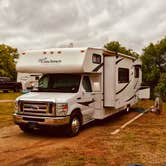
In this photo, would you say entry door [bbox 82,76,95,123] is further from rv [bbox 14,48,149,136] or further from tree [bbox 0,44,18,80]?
tree [bbox 0,44,18,80]

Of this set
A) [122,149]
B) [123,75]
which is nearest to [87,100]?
[122,149]

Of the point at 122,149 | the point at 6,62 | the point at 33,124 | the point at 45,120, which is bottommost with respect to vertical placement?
the point at 122,149

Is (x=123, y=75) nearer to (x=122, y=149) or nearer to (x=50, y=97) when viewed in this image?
(x=50, y=97)

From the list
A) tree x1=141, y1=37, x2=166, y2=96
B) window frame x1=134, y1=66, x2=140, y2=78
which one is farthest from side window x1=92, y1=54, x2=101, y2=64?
tree x1=141, y1=37, x2=166, y2=96

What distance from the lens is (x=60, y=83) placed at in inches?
404

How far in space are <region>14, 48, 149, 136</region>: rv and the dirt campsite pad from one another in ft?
1.63

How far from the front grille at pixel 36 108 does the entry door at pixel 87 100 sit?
1520mm

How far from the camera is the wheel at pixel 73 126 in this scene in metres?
9.23

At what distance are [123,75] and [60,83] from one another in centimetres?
351

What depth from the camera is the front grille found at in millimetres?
8852

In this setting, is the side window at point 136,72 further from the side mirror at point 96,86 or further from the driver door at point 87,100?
the driver door at point 87,100

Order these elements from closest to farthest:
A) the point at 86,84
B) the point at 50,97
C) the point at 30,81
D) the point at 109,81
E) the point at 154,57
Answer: the point at 50,97, the point at 86,84, the point at 109,81, the point at 30,81, the point at 154,57

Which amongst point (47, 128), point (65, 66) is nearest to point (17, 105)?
point (47, 128)

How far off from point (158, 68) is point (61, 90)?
2849 centimetres
